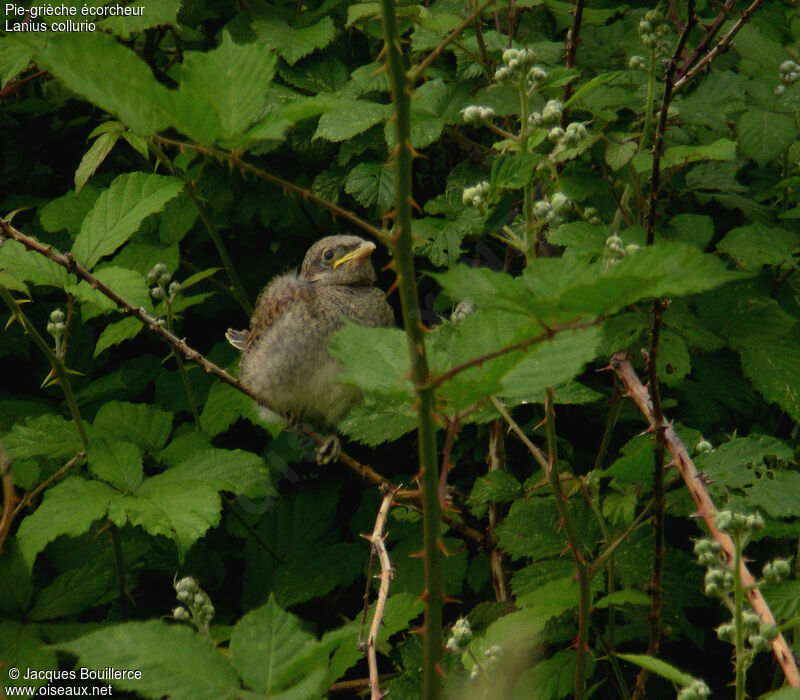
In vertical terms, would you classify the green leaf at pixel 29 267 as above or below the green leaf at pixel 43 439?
above

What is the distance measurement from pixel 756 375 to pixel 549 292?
6.67 ft

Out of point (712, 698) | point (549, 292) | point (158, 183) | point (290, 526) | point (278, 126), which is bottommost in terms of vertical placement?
point (712, 698)

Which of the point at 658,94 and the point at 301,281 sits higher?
the point at 658,94

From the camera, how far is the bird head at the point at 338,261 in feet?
13.1

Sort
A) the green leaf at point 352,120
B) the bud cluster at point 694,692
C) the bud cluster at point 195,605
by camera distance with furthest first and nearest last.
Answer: the green leaf at point 352,120, the bud cluster at point 195,605, the bud cluster at point 694,692

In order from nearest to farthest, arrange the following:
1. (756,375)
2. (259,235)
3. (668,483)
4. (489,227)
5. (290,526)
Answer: (489,227)
(668,483)
(756,375)
(290,526)
(259,235)

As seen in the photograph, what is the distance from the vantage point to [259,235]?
13.2ft

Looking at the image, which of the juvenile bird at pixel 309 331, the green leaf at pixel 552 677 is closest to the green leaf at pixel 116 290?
the juvenile bird at pixel 309 331

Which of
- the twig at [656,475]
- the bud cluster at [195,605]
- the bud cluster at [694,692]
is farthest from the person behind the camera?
the bud cluster at [195,605]

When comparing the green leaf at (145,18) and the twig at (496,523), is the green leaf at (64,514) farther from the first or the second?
the green leaf at (145,18)

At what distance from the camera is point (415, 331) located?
987mm

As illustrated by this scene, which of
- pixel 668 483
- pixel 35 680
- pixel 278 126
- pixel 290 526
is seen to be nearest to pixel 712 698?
pixel 668 483

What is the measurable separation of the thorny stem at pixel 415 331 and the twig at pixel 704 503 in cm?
51

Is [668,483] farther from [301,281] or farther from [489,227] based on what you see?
[301,281]
